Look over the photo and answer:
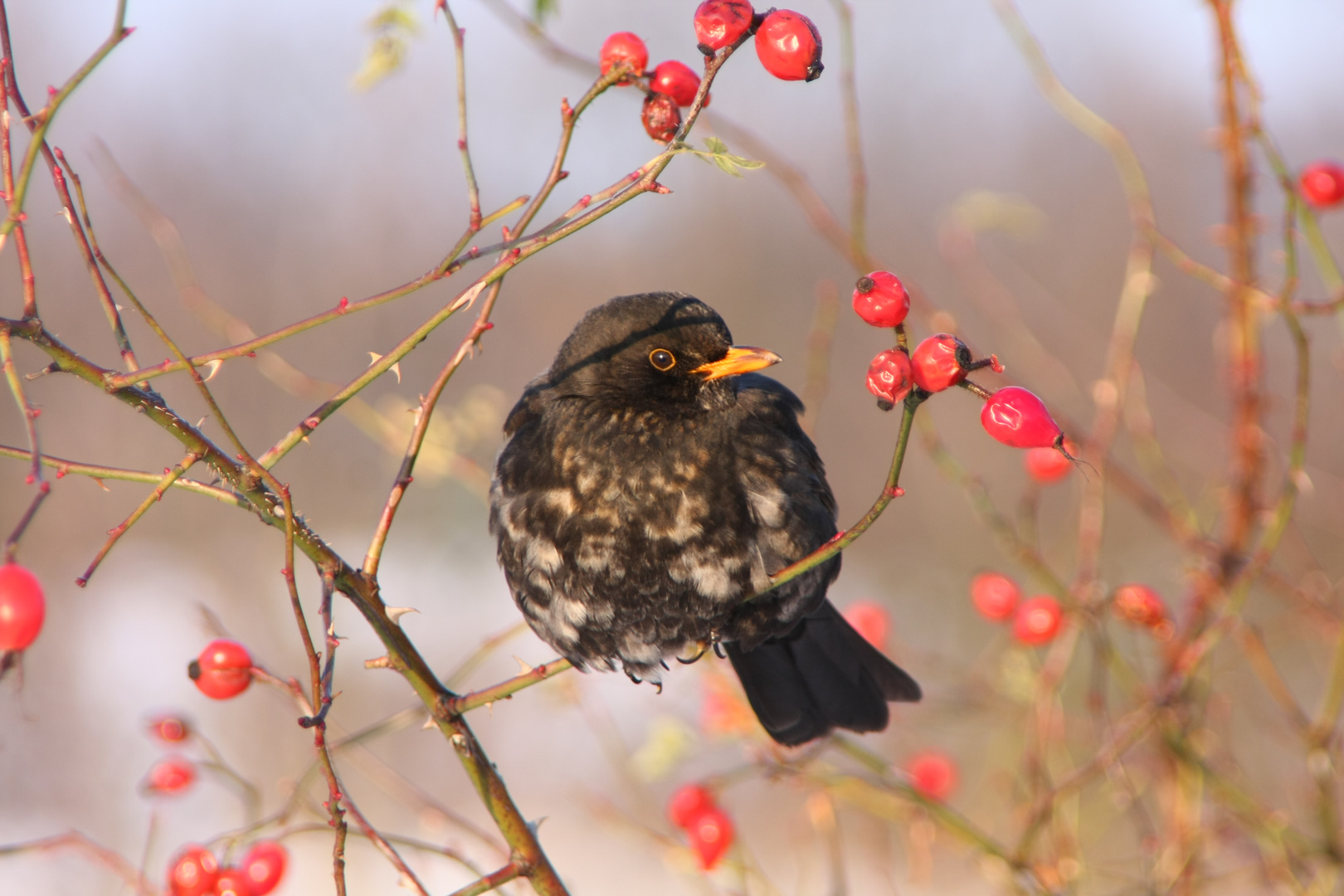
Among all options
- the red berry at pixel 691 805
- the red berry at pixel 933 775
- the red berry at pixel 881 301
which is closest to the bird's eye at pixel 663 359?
the red berry at pixel 691 805

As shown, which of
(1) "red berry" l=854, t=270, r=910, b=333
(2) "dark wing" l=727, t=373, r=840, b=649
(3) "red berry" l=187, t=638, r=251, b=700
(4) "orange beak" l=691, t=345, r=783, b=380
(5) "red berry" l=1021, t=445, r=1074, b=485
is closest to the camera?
(1) "red berry" l=854, t=270, r=910, b=333

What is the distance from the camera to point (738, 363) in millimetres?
2348

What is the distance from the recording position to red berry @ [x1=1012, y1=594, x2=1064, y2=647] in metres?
2.51

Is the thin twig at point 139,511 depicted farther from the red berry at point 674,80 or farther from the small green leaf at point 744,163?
the red berry at point 674,80

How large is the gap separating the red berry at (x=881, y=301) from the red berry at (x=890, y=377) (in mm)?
53

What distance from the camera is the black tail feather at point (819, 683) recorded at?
289cm

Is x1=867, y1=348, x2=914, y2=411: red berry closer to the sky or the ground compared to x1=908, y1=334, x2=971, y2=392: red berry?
closer to the sky

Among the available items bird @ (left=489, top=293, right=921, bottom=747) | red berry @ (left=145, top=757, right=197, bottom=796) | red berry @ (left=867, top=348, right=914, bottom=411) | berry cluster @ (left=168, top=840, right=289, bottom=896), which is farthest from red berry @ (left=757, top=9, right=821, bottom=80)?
red berry @ (left=145, top=757, right=197, bottom=796)

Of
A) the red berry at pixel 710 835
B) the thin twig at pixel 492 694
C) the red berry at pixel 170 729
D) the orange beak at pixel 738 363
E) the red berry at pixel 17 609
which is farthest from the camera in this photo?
the red berry at pixel 710 835

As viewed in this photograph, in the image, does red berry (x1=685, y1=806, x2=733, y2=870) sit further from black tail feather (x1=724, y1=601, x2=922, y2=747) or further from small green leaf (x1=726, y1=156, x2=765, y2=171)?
small green leaf (x1=726, y1=156, x2=765, y2=171)

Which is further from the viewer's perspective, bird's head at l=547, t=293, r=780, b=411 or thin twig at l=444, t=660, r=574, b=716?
bird's head at l=547, t=293, r=780, b=411

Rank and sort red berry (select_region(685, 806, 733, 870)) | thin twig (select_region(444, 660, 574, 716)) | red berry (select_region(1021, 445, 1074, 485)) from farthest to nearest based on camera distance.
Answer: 1. red berry (select_region(1021, 445, 1074, 485))
2. red berry (select_region(685, 806, 733, 870))
3. thin twig (select_region(444, 660, 574, 716))

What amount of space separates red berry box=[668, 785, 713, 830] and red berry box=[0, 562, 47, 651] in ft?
5.53

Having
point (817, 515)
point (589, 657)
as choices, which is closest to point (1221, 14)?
point (817, 515)
